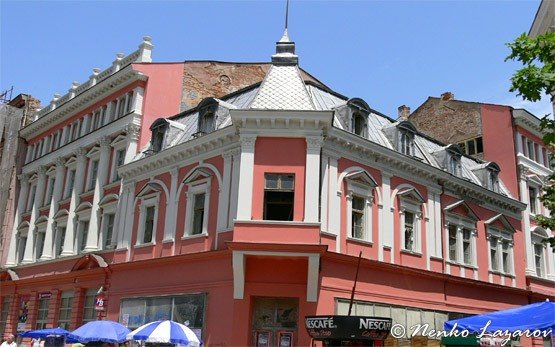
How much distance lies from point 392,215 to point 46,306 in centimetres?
1939

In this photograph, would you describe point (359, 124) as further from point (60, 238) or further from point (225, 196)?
point (60, 238)

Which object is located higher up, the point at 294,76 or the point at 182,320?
the point at 294,76

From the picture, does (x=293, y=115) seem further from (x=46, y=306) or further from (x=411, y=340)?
(x=46, y=306)

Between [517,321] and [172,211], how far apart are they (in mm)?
15058

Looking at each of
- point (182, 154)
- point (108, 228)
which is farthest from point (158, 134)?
point (108, 228)

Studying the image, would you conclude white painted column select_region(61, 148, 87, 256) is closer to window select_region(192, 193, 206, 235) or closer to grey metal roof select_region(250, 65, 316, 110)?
window select_region(192, 193, 206, 235)

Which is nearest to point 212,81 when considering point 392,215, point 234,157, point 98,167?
point 98,167

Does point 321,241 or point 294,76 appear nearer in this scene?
point 321,241

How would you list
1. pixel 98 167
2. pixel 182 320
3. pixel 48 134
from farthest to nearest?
pixel 48 134
pixel 98 167
pixel 182 320

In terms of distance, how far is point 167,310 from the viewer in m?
21.9

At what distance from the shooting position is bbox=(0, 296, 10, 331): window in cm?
3393

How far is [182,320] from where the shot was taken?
21047 millimetres

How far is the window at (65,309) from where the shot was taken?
1130 inches

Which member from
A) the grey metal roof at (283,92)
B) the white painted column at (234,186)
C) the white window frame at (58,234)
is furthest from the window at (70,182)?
the grey metal roof at (283,92)
